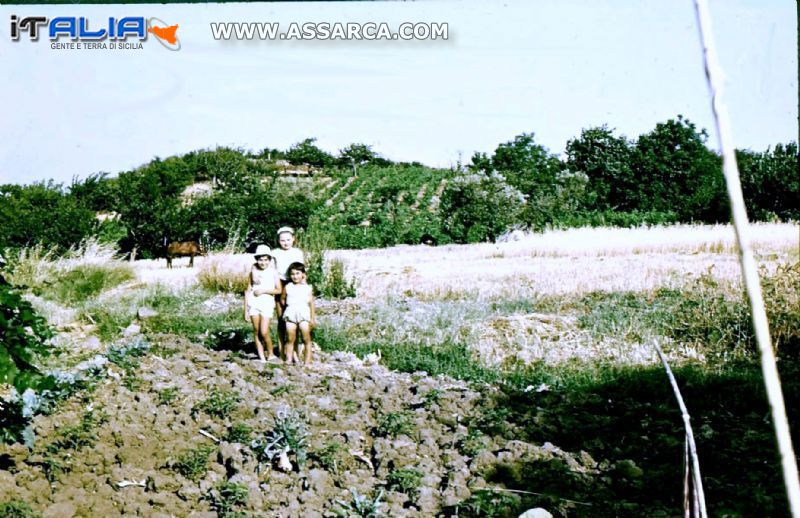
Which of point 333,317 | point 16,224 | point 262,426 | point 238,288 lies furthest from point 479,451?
point 16,224

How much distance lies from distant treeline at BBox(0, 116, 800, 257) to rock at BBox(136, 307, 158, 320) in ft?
9.23

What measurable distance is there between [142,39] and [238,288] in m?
5.24

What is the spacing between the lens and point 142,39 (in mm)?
5074

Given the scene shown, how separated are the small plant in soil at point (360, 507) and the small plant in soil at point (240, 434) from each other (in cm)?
83

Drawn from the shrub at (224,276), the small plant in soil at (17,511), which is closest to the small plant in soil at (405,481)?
the small plant in soil at (17,511)

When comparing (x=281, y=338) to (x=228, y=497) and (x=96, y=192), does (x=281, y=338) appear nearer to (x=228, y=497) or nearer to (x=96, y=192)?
(x=228, y=497)

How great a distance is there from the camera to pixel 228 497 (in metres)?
3.23

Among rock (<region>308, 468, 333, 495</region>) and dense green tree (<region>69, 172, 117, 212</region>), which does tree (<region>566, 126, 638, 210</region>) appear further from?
rock (<region>308, 468, 333, 495</region>)

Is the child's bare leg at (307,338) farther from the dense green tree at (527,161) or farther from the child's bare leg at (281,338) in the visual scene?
the dense green tree at (527,161)

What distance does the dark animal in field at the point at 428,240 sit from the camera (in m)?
20.5

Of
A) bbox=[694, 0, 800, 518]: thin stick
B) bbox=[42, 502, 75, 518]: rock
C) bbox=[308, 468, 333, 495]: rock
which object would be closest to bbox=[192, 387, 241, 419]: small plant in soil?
bbox=[308, 468, 333, 495]: rock

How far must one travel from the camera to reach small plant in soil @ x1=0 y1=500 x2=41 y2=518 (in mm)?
3057

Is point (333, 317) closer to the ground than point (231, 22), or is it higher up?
closer to the ground

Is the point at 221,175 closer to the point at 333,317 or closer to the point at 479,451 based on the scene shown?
the point at 333,317
